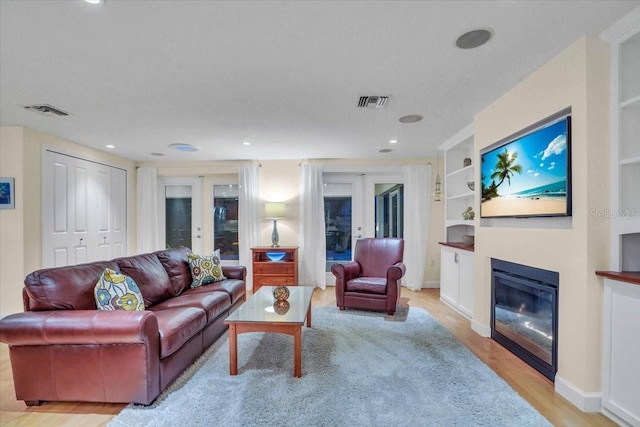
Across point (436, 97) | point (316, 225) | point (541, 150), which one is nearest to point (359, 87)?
point (436, 97)

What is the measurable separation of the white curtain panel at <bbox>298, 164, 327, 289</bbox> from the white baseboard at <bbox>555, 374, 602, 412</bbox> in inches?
149

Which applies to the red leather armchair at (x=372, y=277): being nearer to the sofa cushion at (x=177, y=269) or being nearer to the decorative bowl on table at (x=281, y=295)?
the decorative bowl on table at (x=281, y=295)

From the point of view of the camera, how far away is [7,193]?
→ 3709 mm

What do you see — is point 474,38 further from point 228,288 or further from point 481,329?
point 228,288

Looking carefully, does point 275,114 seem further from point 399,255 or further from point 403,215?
point 403,215

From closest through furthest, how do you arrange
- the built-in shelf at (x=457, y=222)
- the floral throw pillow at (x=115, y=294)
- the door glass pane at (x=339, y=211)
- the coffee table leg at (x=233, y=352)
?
the floral throw pillow at (x=115, y=294) → the coffee table leg at (x=233, y=352) → the built-in shelf at (x=457, y=222) → the door glass pane at (x=339, y=211)

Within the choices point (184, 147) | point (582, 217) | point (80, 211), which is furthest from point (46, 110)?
point (582, 217)

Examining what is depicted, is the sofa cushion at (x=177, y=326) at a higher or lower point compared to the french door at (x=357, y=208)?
lower

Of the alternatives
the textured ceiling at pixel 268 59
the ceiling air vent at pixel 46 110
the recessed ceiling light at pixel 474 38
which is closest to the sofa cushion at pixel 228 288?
the textured ceiling at pixel 268 59

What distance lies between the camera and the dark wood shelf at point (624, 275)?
172cm

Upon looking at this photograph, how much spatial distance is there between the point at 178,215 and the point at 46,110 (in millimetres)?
3057

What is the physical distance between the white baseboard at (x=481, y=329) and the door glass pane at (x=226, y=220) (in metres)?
4.10

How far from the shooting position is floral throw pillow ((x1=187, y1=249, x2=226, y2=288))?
3731 mm

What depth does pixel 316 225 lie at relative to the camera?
555cm
